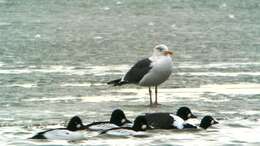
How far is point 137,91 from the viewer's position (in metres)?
18.8

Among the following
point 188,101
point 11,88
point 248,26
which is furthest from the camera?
point 248,26

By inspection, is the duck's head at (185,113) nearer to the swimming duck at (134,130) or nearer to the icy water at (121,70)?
the icy water at (121,70)

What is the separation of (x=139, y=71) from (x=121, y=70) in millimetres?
4081

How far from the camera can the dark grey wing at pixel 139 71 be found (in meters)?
17.2

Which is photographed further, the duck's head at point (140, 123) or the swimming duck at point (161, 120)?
the swimming duck at point (161, 120)

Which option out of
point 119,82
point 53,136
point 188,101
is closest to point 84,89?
point 119,82

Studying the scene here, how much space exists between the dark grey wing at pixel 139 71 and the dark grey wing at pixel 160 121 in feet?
10.9

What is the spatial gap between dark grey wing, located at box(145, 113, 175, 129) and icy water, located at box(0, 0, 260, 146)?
161mm

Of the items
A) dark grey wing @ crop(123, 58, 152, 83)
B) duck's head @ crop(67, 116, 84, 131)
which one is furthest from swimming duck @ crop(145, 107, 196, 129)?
dark grey wing @ crop(123, 58, 152, 83)

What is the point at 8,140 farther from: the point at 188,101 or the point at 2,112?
the point at 188,101

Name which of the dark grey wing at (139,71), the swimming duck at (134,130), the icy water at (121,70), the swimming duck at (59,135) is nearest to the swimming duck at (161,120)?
the icy water at (121,70)

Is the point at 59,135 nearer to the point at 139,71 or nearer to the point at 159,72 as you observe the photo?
the point at 159,72

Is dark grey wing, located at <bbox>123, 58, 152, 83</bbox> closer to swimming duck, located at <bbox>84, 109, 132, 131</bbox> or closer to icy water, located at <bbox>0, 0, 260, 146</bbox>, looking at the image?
icy water, located at <bbox>0, 0, 260, 146</bbox>

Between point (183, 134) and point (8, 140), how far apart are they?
8.63ft
